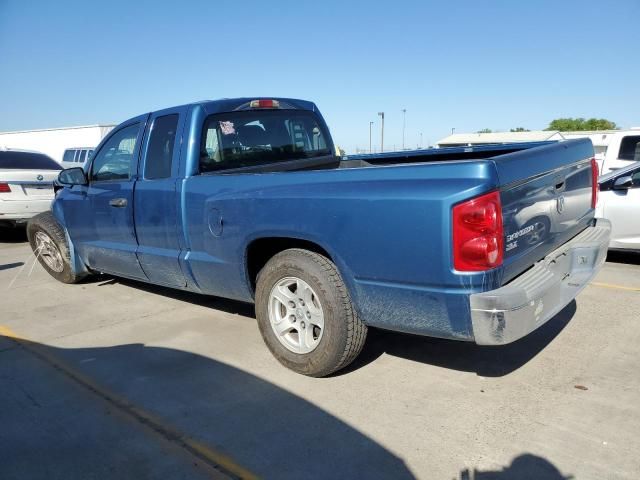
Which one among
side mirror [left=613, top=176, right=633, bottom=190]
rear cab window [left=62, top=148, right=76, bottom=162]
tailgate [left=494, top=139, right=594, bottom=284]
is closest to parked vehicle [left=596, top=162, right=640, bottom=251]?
side mirror [left=613, top=176, right=633, bottom=190]

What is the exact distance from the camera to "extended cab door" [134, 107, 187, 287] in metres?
4.20

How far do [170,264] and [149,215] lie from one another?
1.51 feet

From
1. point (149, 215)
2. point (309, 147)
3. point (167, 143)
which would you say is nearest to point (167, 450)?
point (149, 215)

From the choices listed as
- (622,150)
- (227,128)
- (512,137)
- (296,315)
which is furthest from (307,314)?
(512,137)

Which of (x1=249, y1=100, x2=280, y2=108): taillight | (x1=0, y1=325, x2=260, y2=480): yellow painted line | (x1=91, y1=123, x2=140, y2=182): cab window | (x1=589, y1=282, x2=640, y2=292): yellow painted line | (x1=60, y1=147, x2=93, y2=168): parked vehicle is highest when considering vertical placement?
(x1=249, y1=100, x2=280, y2=108): taillight

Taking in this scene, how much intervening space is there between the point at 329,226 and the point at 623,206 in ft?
16.9

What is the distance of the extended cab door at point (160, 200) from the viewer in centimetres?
420

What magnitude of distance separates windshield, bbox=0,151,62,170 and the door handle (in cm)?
571

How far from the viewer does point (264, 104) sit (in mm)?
4699

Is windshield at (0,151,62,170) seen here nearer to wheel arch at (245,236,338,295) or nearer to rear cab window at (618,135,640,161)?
wheel arch at (245,236,338,295)

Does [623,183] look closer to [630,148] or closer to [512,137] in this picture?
[630,148]

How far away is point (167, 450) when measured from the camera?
2750 millimetres

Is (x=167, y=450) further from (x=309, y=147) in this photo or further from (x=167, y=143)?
(x=309, y=147)

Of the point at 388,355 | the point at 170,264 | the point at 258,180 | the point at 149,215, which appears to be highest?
the point at 258,180
